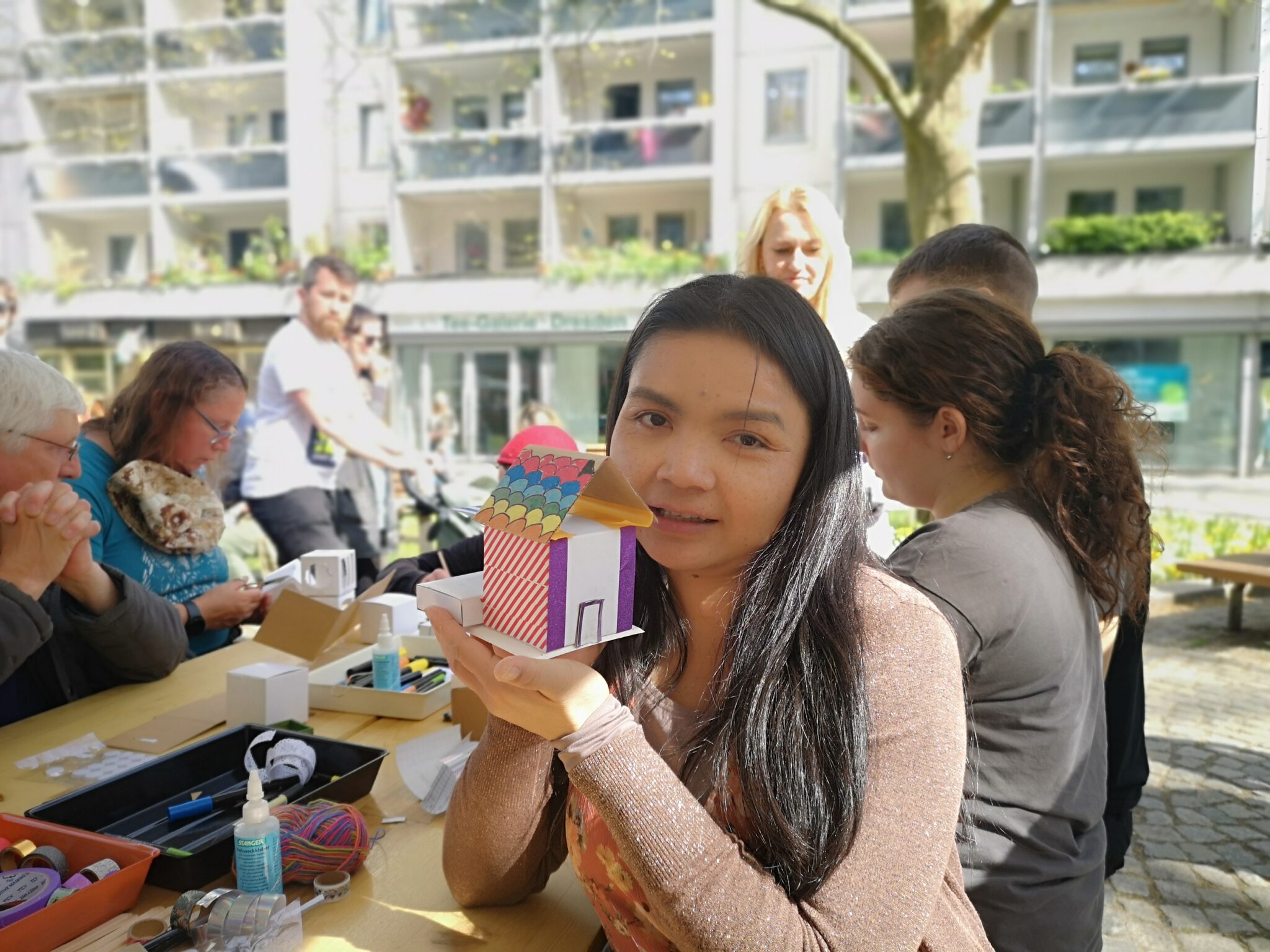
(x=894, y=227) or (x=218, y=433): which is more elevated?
(x=894, y=227)

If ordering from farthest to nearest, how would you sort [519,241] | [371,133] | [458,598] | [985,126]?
[371,133] < [519,241] < [985,126] < [458,598]

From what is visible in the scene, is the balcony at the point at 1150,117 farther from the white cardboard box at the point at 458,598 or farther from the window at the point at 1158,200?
the white cardboard box at the point at 458,598

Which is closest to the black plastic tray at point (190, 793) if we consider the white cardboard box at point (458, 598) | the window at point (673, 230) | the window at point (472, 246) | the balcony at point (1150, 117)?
the white cardboard box at point (458, 598)

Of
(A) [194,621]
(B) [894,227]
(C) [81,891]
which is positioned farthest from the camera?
(B) [894,227]

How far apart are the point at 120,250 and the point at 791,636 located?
83.9 ft

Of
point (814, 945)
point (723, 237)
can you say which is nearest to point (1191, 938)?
point (814, 945)

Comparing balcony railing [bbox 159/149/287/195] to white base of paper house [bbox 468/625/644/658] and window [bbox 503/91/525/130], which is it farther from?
white base of paper house [bbox 468/625/644/658]

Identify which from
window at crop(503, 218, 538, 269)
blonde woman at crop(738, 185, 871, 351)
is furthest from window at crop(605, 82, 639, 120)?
blonde woman at crop(738, 185, 871, 351)

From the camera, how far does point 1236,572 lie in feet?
19.5

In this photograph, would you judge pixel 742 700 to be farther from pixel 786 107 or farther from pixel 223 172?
pixel 223 172

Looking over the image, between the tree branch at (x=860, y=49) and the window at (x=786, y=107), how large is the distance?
34.7ft

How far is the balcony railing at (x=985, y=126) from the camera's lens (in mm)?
15484

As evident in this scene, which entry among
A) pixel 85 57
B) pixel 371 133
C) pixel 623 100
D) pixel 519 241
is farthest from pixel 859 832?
pixel 85 57

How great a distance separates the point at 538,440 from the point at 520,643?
6.39 feet
